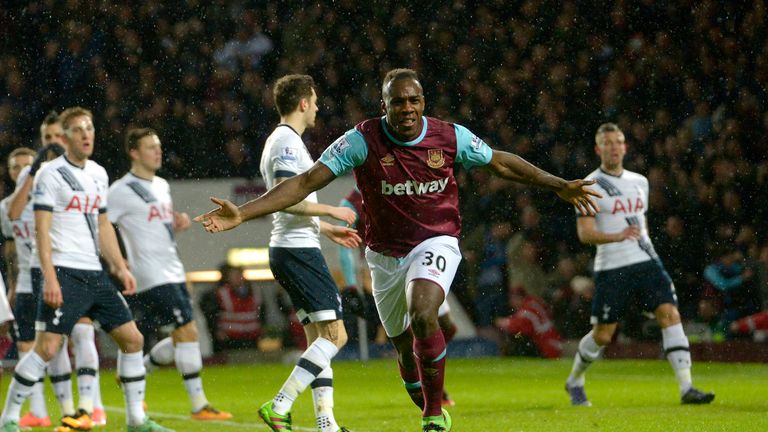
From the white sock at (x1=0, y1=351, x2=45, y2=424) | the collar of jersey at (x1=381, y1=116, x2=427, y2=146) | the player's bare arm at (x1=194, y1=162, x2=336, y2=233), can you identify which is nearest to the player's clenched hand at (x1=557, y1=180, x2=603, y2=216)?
the collar of jersey at (x1=381, y1=116, x2=427, y2=146)

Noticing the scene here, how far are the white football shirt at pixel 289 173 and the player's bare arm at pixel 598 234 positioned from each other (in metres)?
2.92

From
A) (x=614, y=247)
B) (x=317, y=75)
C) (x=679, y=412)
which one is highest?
(x=317, y=75)

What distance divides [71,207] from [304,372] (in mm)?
2223

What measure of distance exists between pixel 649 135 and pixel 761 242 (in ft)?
7.61

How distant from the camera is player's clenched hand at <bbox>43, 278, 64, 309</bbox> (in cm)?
743

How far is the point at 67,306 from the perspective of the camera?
7598 millimetres

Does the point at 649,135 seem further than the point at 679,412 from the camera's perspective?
Yes

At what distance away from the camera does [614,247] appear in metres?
9.71

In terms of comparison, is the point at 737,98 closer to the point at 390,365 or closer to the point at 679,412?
the point at 390,365

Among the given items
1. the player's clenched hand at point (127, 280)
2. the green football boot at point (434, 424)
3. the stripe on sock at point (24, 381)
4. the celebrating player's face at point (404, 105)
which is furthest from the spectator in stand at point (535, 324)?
the celebrating player's face at point (404, 105)

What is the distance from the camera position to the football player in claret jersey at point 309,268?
6.86m

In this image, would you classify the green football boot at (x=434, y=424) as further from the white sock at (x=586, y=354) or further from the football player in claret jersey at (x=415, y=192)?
the white sock at (x=586, y=354)

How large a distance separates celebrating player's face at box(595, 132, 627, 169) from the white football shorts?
3.73 metres

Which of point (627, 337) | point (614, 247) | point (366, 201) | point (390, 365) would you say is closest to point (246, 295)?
point (390, 365)
